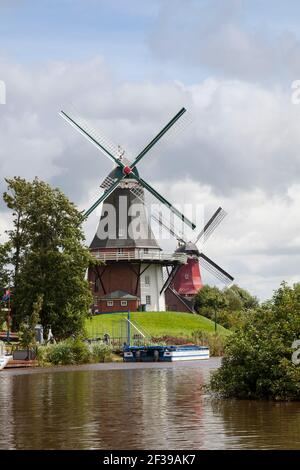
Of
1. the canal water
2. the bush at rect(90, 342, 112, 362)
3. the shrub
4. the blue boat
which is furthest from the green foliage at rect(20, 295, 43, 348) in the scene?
the canal water

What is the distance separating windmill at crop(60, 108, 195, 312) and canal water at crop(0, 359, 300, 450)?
160ft

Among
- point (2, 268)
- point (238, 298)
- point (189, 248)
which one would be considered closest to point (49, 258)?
point (2, 268)

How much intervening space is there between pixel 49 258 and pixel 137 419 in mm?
Result: 42579

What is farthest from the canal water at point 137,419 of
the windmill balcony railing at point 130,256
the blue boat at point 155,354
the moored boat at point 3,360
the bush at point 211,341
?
the windmill balcony railing at point 130,256

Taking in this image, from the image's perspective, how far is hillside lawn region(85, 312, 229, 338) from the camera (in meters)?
79.6

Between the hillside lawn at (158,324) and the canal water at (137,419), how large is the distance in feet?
140

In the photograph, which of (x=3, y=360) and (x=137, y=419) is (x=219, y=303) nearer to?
(x=3, y=360)

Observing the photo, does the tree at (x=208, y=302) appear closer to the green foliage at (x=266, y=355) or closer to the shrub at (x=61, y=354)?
the shrub at (x=61, y=354)

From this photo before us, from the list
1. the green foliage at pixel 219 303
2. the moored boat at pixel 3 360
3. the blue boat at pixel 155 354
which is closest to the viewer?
the moored boat at pixel 3 360

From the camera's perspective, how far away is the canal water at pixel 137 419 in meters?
19.2

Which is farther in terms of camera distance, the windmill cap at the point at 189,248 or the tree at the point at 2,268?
the windmill cap at the point at 189,248
